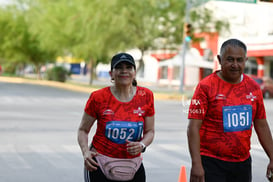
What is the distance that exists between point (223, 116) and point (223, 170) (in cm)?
Result: 41

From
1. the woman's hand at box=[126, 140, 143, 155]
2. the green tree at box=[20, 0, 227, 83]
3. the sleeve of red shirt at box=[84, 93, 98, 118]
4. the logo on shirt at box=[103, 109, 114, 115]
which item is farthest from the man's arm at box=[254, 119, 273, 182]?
the green tree at box=[20, 0, 227, 83]

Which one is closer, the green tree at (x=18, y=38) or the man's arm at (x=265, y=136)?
the man's arm at (x=265, y=136)

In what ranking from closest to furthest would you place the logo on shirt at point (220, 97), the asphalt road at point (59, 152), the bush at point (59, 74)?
1. the logo on shirt at point (220, 97)
2. the asphalt road at point (59, 152)
3. the bush at point (59, 74)

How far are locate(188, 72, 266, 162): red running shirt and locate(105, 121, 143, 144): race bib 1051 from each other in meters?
0.42

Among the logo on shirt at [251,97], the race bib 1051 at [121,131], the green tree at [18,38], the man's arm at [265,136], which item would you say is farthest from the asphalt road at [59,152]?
the green tree at [18,38]

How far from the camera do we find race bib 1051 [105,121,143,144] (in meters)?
4.11

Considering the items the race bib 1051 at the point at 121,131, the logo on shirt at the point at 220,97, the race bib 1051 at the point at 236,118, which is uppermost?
the logo on shirt at the point at 220,97

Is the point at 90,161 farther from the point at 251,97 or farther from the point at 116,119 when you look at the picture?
the point at 251,97

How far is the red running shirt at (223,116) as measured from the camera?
4.14 metres

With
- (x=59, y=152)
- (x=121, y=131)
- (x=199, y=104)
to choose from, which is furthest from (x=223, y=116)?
(x=59, y=152)

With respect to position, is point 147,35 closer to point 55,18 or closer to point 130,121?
point 55,18

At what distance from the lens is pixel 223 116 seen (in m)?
4.14

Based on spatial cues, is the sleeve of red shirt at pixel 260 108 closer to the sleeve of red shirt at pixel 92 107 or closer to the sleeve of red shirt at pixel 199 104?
the sleeve of red shirt at pixel 199 104

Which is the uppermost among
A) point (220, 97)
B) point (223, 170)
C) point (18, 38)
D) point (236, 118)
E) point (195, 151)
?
point (18, 38)
